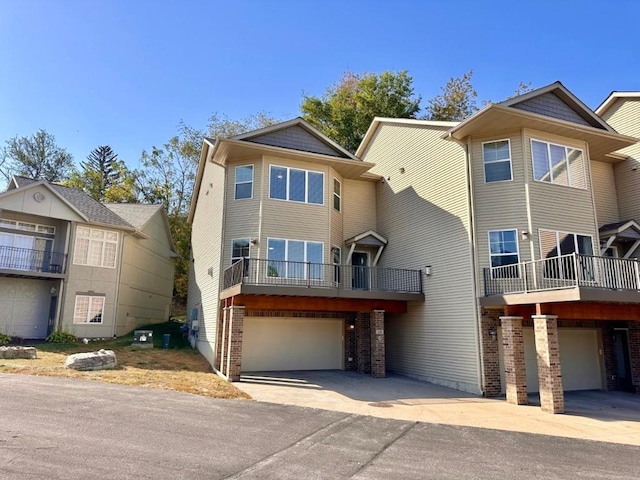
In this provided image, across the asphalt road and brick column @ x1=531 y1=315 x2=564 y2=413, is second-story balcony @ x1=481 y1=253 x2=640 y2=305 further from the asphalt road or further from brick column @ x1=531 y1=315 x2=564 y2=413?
the asphalt road

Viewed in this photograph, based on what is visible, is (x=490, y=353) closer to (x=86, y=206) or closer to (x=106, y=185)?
(x=86, y=206)

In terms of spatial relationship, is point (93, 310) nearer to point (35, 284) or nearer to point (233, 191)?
point (35, 284)

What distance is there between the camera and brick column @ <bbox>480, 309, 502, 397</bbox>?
12445mm

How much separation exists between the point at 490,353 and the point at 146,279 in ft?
62.8

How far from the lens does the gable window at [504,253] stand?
12.9 m

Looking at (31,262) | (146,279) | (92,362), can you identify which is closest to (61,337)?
(31,262)

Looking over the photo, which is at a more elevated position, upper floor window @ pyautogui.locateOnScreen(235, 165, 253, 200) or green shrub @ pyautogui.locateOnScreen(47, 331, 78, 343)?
upper floor window @ pyautogui.locateOnScreen(235, 165, 253, 200)

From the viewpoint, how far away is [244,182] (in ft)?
52.9

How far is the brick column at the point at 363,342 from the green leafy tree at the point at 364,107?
15.9 m

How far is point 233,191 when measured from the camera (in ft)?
52.9

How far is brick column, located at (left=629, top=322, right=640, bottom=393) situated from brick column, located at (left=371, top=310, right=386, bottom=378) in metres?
8.45

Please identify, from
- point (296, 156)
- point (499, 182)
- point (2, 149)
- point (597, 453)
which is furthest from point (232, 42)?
point (2, 149)

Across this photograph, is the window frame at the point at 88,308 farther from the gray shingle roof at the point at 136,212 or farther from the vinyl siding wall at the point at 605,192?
the vinyl siding wall at the point at 605,192

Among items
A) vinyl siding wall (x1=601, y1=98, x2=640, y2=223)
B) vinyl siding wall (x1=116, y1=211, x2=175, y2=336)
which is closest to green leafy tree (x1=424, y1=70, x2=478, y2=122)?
vinyl siding wall (x1=601, y1=98, x2=640, y2=223)
